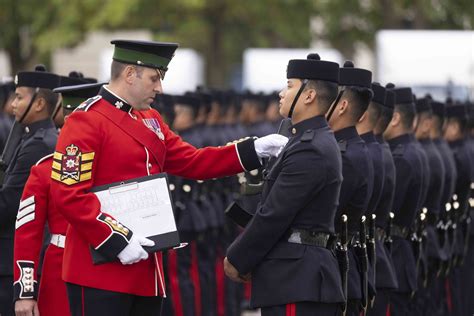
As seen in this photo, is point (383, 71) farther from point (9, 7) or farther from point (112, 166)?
point (112, 166)

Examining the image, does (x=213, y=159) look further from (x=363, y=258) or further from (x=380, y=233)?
(x=380, y=233)

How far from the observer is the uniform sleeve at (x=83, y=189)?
669cm

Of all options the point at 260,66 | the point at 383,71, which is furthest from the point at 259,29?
the point at 383,71

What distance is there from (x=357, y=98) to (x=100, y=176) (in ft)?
5.81

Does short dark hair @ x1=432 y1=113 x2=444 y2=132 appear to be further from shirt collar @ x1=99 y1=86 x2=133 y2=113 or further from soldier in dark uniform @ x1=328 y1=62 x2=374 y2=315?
shirt collar @ x1=99 y1=86 x2=133 y2=113

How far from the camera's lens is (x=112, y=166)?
6867 mm

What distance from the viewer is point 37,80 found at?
8914mm

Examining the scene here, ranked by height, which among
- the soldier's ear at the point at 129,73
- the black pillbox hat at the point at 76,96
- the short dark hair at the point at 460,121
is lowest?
the short dark hair at the point at 460,121

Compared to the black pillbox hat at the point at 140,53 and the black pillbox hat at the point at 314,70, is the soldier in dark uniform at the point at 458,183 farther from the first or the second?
the black pillbox hat at the point at 140,53

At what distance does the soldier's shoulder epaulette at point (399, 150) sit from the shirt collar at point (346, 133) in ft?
5.18

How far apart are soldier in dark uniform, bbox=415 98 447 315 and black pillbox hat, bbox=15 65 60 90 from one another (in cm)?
275

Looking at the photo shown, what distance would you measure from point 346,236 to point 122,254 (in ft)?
4.57

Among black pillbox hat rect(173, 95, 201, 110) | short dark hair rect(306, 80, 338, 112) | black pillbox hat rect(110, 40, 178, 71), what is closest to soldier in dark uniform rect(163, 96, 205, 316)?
black pillbox hat rect(173, 95, 201, 110)

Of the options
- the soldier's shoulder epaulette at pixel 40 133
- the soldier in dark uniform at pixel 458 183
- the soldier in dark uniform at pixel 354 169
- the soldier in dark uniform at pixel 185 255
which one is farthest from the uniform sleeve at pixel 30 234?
the soldier in dark uniform at pixel 458 183
